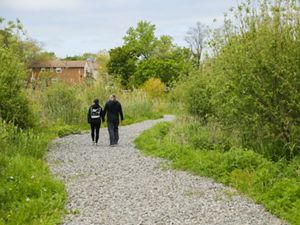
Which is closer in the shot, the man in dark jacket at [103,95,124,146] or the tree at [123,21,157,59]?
the man in dark jacket at [103,95,124,146]

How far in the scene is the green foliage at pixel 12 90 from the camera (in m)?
14.5

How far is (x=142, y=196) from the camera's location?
29.2 feet

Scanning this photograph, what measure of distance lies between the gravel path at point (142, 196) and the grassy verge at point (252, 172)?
27cm

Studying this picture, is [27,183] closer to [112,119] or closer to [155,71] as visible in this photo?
[112,119]

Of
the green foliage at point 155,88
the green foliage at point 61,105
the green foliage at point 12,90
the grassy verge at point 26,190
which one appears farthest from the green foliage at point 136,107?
the grassy verge at point 26,190

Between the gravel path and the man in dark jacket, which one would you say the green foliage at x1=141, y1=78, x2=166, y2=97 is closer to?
the man in dark jacket

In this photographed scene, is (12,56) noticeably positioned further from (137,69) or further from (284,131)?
(137,69)

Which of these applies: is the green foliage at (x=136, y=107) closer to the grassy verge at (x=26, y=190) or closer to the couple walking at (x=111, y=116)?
the couple walking at (x=111, y=116)

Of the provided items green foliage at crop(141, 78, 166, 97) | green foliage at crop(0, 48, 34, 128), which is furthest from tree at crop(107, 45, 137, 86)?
green foliage at crop(0, 48, 34, 128)

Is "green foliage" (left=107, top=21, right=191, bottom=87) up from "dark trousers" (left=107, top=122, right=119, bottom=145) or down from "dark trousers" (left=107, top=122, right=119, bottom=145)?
up

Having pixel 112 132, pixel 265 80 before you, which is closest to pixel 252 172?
pixel 265 80

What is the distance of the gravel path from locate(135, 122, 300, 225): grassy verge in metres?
0.27

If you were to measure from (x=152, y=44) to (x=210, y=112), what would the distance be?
57954mm

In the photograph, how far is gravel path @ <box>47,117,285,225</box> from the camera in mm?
7488
